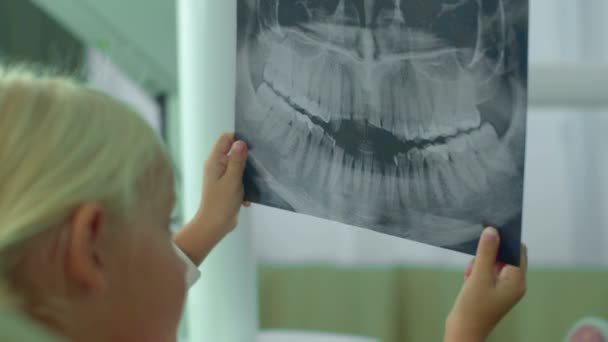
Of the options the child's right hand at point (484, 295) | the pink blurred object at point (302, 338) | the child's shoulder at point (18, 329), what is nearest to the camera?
the child's shoulder at point (18, 329)

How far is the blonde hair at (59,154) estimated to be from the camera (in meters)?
0.38

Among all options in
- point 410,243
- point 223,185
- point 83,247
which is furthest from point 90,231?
point 410,243

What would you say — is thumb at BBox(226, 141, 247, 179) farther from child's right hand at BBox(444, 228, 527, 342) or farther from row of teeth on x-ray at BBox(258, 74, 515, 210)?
child's right hand at BBox(444, 228, 527, 342)

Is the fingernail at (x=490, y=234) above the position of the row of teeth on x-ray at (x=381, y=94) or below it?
below

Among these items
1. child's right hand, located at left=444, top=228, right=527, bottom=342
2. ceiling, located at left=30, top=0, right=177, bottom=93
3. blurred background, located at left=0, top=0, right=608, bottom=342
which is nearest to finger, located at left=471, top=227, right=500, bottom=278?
child's right hand, located at left=444, top=228, right=527, bottom=342

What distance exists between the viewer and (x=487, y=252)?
0.42 metres

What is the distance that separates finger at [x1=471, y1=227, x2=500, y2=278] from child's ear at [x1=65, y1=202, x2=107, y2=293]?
0.21 m

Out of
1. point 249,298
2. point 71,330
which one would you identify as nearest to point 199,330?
point 249,298

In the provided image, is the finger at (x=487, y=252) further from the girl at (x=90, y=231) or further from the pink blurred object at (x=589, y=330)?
the pink blurred object at (x=589, y=330)

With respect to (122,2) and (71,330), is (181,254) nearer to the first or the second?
(71,330)

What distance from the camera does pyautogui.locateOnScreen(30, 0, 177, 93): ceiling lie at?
774 millimetres

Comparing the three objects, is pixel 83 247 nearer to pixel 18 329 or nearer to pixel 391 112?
pixel 18 329

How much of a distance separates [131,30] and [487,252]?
0.52 metres

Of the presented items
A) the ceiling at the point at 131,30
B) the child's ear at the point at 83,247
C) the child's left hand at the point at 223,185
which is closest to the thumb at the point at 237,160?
the child's left hand at the point at 223,185
